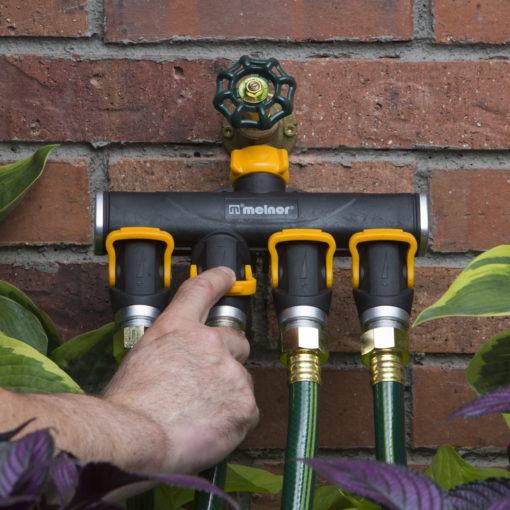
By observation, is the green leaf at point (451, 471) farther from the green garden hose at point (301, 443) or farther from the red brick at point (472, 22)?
the red brick at point (472, 22)

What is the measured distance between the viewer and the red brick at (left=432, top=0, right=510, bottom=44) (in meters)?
0.87

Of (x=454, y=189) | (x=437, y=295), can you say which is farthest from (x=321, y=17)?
(x=437, y=295)

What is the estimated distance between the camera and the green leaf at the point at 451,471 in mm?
572

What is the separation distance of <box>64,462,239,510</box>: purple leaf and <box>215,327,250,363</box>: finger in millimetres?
342

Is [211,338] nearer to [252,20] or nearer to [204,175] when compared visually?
[204,175]

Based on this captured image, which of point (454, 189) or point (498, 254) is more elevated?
point (454, 189)

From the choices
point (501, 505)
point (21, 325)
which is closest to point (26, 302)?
point (21, 325)

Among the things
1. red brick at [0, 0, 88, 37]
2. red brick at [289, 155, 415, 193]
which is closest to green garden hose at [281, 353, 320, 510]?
red brick at [289, 155, 415, 193]

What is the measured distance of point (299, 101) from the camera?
2.85 ft

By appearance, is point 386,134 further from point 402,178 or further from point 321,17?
point 321,17

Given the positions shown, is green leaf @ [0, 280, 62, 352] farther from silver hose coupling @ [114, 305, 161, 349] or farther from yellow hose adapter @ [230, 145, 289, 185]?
yellow hose adapter @ [230, 145, 289, 185]

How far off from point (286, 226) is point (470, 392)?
37 centimetres

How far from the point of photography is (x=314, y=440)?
0.57 m

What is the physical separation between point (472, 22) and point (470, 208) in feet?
0.83
